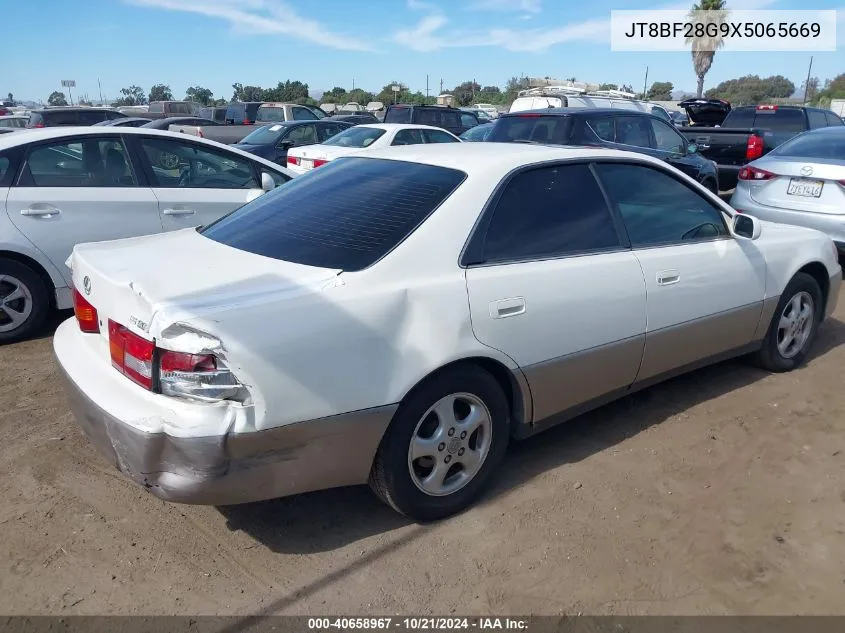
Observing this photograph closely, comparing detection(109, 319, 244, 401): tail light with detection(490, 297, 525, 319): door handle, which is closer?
detection(109, 319, 244, 401): tail light

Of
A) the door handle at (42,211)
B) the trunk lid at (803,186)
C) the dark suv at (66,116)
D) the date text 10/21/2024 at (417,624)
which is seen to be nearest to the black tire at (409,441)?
the date text 10/21/2024 at (417,624)

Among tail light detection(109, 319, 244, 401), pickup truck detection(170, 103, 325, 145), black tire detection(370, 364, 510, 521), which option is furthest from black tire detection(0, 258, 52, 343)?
pickup truck detection(170, 103, 325, 145)

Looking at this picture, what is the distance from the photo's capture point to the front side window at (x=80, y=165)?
17.2ft

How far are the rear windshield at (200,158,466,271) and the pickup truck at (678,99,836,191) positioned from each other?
815 cm

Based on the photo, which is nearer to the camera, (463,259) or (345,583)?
(345,583)

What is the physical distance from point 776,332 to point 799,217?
2.84 metres

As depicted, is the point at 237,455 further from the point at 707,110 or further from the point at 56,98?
the point at 56,98

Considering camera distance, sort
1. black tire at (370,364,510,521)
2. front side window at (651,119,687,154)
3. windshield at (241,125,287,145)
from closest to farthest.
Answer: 1. black tire at (370,364,510,521)
2. front side window at (651,119,687,154)
3. windshield at (241,125,287,145)

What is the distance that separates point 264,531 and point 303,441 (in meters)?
0.70

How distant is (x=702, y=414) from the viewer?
163 inches

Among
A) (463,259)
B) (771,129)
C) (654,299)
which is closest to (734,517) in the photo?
(654,299)

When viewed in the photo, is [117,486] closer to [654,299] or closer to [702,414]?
[654,299]

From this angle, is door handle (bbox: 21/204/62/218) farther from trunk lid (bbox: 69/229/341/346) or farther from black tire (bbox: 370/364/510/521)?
black tire (bbox: 370/364/510/521)

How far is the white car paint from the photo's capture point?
5.08m
